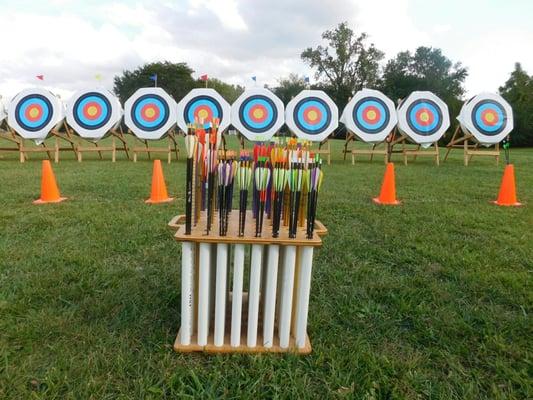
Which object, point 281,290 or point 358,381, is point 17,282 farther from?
point 358,381

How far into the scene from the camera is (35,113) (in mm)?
8031

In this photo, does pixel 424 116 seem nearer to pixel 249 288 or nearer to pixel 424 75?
pixel 249 288

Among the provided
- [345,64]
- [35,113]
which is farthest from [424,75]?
[35,113]

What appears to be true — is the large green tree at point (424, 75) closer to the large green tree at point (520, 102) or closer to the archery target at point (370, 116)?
the large green tree at point (520, 102)

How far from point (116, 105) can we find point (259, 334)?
25.6 ft

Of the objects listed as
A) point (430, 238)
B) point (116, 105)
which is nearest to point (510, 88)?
point (116, 105)

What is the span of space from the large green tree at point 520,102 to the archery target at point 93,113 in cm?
1736

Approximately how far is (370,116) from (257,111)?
2.47 meters

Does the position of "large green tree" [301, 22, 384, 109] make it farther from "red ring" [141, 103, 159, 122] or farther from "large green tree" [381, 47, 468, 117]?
"red ring" [141, 103, 159, 122]

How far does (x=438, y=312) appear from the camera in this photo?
189 centimetres

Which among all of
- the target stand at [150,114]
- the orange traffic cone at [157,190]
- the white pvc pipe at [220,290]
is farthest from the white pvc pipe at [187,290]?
the target stand at [150,114]

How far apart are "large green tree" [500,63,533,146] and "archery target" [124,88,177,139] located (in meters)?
16.4

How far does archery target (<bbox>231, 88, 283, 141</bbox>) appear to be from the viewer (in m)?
7.97

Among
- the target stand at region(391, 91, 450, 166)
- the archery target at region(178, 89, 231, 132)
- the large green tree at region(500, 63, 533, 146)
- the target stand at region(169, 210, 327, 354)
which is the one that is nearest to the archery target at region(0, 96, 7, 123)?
the archery target at region(178, 89, 231, 132)
